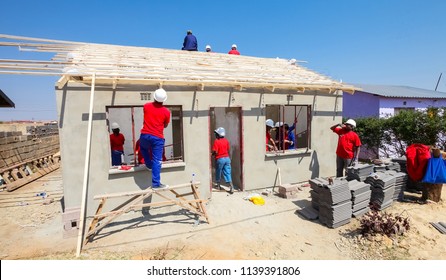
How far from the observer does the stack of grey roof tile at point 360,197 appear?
5.95m

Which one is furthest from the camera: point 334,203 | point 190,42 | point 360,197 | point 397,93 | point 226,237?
point 397,93

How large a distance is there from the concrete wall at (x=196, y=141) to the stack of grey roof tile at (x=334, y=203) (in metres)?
2.54

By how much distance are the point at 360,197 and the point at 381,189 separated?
0.76 metres

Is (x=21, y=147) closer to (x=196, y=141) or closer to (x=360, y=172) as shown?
(x=196, y=141)

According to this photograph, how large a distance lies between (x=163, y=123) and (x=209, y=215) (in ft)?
8.82

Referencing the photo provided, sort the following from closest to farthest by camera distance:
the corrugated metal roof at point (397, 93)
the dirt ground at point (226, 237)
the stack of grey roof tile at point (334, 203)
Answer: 1. the dirt ground at point (226, 237)
2. the stack of grey roof tile at point (334, 203)
3. the corrugated metal roof at point (397, 93)

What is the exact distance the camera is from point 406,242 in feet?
16.2

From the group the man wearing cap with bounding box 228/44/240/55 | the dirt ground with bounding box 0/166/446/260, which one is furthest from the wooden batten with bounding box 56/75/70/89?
the man wearing cap with bounding box 228/44/240/55

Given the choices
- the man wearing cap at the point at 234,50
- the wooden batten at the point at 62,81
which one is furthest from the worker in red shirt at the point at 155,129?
the man wearing cap at the point at 234,50

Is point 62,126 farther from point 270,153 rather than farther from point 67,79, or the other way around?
point 270,153

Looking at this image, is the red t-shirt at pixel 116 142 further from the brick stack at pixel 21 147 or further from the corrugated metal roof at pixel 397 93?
the corrugated metal roof at pixel 397 93

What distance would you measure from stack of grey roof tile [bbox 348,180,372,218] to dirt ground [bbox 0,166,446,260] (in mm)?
313

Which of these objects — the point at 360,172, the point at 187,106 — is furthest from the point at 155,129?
the point at 360,172

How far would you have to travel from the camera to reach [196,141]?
22.9ft
